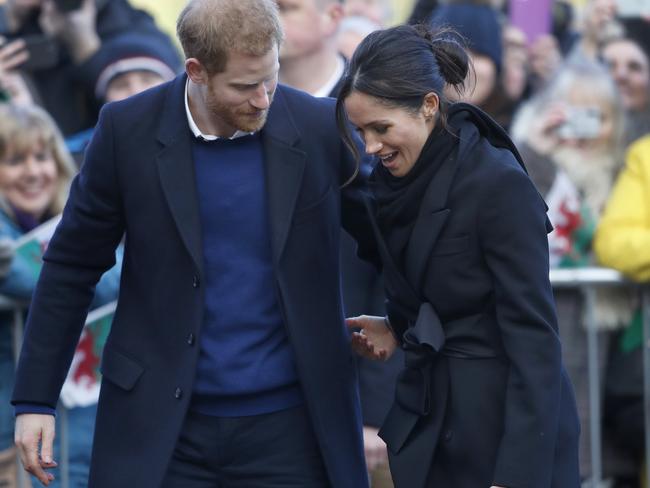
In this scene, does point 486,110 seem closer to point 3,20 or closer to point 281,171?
point 3,20

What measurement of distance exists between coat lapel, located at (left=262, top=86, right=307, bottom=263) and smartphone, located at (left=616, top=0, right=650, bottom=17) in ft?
13.6

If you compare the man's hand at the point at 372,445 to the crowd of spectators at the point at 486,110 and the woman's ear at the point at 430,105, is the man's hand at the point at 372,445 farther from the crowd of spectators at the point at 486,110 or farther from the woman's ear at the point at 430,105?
the woman's ear at the point at 430,105

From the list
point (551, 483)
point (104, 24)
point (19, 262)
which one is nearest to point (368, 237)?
point (551, 483)

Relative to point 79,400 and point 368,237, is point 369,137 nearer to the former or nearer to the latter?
point 368,237

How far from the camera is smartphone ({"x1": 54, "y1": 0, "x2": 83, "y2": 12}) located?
20.9 feet

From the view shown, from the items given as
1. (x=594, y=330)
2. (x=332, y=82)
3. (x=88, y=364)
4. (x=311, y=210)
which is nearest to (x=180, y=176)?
(x=311, y=210)

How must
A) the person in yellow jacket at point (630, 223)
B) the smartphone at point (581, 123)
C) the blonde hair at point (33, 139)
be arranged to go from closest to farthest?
the blonde hair at point (33, 139) → the person in yellow jacket at point (630, 223) → the smartphone at point (581, 123)

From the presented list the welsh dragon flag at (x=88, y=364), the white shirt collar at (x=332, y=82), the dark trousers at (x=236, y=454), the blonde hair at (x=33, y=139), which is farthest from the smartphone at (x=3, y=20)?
the dark trousers at (x=236, y=454)

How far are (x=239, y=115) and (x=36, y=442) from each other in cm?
100

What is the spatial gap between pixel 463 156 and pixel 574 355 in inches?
104

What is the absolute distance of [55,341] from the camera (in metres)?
3.59

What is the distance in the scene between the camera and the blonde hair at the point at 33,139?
5.25 metres

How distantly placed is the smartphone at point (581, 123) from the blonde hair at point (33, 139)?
2.14 m

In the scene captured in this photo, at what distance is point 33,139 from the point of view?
5.26 m
